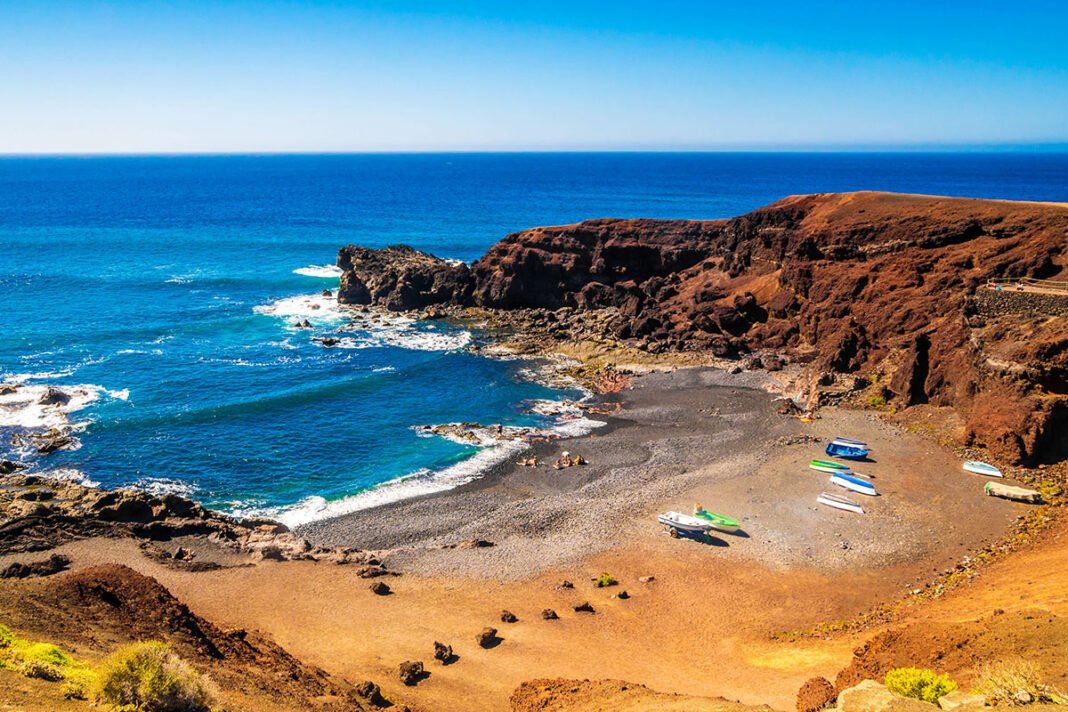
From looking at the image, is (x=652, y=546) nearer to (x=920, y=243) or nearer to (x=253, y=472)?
(x=253, y=472)

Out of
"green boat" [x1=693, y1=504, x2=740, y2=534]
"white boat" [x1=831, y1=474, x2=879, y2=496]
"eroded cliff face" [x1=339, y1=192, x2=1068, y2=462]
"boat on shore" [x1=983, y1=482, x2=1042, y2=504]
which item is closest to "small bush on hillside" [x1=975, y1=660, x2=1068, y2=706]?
"green boat" [x1=693, y1=504, x2=740, y2=534]

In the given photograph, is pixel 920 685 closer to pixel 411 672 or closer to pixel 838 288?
pixel 411 672

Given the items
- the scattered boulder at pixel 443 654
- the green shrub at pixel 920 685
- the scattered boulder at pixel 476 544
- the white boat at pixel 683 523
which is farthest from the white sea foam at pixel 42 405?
the green shrub at pixel 920 685

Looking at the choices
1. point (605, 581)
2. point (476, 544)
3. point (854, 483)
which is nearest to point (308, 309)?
point (476, 544)

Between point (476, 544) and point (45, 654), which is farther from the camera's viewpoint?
point (476, 544)

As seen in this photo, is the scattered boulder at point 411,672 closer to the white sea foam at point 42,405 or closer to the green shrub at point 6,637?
the green shrub at point 6,637

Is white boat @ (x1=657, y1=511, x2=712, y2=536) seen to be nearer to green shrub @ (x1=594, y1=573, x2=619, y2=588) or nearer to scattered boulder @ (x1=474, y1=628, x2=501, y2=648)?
green shrub @ (x1=594, y1=573, x2=619, y2=588)
